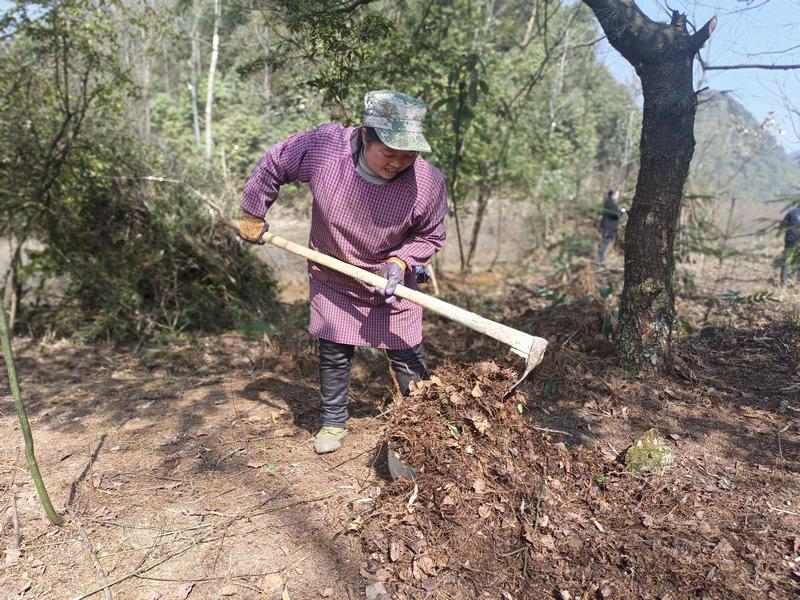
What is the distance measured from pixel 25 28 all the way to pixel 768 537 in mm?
6252

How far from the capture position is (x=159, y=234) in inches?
224

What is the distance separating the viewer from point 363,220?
2.66 m

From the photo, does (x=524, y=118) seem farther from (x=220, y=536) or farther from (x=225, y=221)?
(x=220, y=536)

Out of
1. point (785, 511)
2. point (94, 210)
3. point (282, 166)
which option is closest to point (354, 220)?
point (282, 166)

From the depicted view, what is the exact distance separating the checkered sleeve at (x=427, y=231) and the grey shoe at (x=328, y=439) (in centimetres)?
99

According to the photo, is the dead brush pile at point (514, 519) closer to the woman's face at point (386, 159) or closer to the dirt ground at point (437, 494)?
the dirt ground at point (437, 494)

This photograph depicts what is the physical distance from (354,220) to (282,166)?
0.45 metres

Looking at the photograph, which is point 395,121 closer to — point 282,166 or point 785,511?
point 282,166

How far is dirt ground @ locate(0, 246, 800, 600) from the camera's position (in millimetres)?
2090

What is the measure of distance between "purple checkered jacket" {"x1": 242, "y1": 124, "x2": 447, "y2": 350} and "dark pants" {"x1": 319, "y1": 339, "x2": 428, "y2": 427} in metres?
0.08

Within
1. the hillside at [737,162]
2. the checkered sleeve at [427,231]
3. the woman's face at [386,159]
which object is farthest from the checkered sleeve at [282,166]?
the hillside at [737,162]

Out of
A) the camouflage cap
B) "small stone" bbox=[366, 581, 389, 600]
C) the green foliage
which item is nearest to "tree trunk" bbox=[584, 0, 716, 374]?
the camouflage cap

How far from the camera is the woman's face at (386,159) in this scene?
8.02 feet

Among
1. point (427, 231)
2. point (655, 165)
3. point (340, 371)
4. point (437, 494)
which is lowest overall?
point (437, 494)
